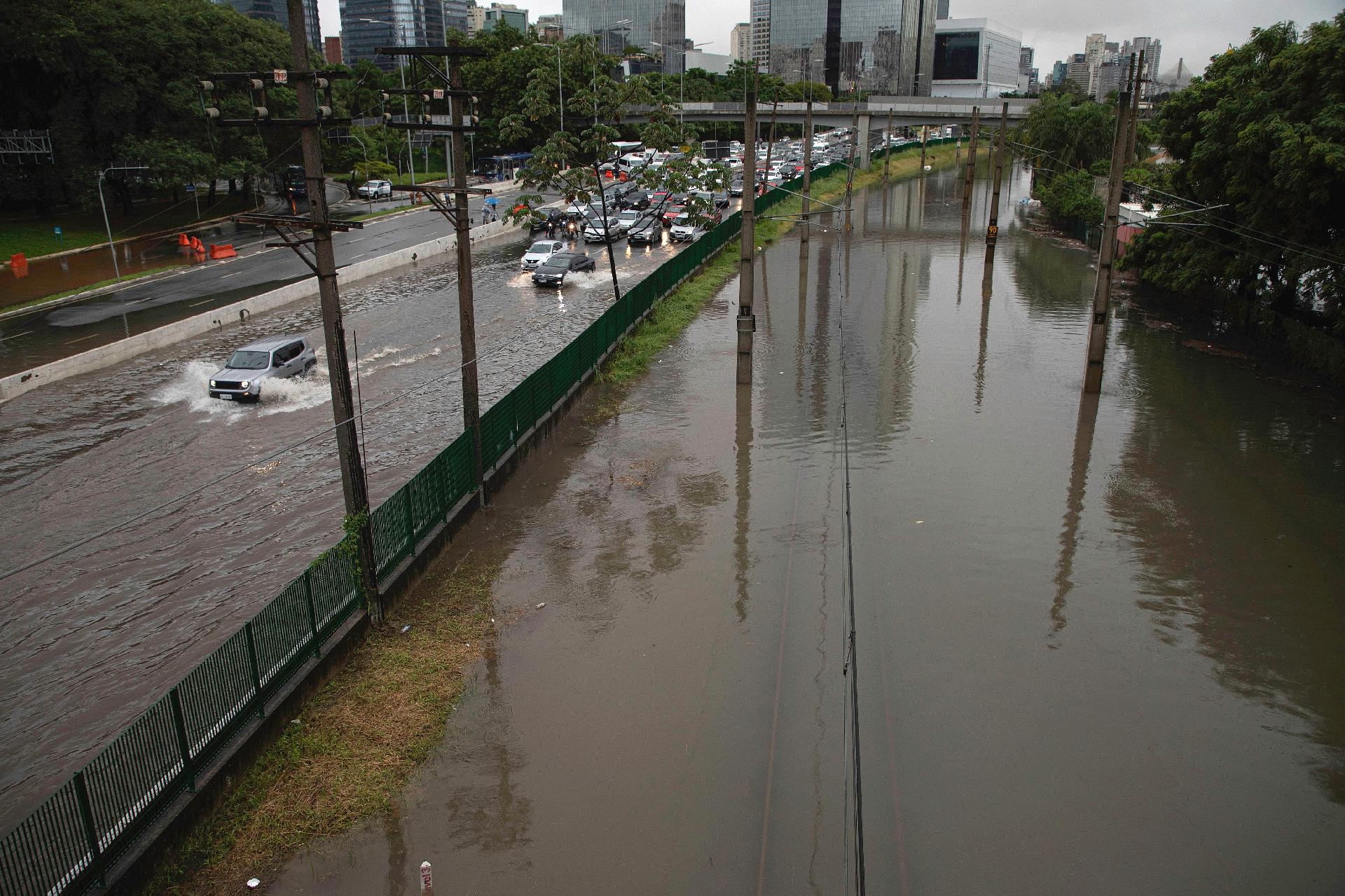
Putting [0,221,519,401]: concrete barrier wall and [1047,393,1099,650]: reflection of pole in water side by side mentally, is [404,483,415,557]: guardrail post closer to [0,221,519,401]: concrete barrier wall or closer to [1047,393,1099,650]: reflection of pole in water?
[1047,393,1099,650]: reflection of pole in water

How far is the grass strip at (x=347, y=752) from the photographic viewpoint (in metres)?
8.59

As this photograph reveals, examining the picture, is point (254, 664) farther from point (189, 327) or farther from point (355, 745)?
point (189, 327)

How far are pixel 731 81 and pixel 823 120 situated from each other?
113 ft

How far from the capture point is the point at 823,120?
330 ft

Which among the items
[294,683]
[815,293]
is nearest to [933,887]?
[294,683]

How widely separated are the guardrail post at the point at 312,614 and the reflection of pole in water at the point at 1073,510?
8.90 metres

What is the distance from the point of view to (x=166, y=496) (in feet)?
56.2

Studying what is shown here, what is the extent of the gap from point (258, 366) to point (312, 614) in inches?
553

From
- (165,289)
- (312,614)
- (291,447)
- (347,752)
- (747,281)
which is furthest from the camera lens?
(165,289)

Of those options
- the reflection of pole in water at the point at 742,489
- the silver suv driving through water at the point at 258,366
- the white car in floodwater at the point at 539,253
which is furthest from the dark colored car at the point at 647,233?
the reflection of pole in water at the point at 742,489

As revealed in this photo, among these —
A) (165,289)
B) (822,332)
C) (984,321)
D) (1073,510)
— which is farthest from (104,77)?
(1073,510)

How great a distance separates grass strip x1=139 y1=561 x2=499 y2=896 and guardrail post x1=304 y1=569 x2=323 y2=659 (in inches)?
16.8

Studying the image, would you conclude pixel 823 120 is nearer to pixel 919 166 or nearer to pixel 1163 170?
pixel 919 166

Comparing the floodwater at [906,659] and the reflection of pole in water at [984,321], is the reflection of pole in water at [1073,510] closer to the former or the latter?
the floodwater at [906,659]
